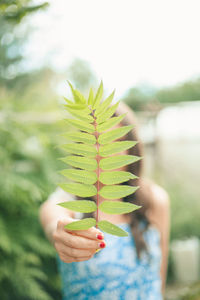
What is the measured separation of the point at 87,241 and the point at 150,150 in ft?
16.4

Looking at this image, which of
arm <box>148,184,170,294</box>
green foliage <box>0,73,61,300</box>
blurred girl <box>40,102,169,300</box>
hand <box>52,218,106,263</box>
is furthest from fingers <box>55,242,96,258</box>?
Answer: green foliage <box>0,73,61,300</box>

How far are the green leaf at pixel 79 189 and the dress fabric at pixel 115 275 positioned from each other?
48 cm

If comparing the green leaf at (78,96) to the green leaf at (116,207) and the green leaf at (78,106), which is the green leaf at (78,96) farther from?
the green leaf at (116,207)

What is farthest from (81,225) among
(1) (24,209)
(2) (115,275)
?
(1) (24,209)

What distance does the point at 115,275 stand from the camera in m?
0.89

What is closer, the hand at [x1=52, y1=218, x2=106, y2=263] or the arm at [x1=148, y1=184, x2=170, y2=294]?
the hand at [x1=52, y1=218, x2=106, y2=263]

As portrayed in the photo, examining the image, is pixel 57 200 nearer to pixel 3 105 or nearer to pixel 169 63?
pixel 3 105

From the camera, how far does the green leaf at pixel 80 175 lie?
36 cm

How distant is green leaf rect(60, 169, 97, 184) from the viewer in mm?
358

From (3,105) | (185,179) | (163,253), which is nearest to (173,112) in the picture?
(185,179)

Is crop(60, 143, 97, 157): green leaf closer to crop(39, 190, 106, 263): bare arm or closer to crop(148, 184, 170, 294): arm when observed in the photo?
crop(39, 190, 106, 263): bare arm

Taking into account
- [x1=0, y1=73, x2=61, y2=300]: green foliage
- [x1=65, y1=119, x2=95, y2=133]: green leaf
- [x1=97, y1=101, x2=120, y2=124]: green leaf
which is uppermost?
[x1=97, y1=101, x2=120, y2=124]: green leaf

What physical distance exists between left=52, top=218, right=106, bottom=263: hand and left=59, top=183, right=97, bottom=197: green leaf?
0.05 meters

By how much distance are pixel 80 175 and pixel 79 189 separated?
2 centimetres
